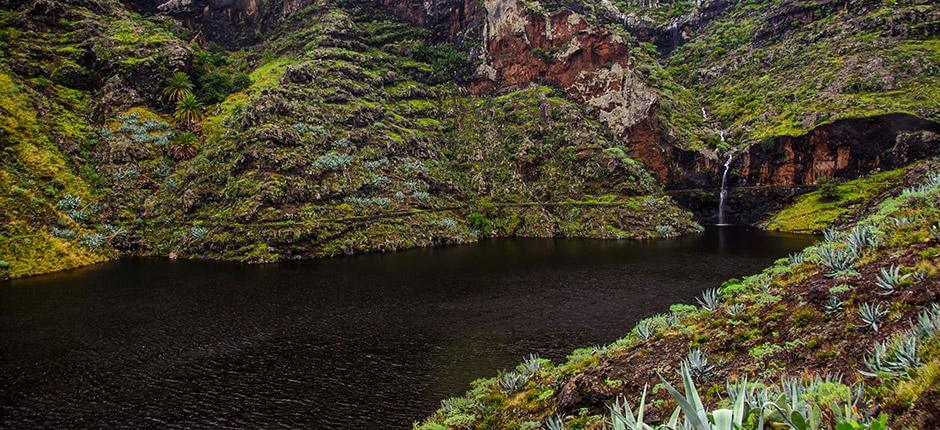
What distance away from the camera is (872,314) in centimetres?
827

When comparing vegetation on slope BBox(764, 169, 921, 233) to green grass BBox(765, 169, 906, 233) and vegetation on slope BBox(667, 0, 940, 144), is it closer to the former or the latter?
green grass BBox(765, 169, 906, 233)

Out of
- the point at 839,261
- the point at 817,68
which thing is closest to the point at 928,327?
the point at 839,261

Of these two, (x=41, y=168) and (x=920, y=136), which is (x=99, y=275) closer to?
(x=41, y=168)

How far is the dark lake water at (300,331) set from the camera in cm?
1975

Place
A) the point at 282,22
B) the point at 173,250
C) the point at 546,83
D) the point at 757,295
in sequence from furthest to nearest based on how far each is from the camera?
1. the point at 282,22
2. the point at 546,83
3. the point at 173,250
4. the point at 757,295

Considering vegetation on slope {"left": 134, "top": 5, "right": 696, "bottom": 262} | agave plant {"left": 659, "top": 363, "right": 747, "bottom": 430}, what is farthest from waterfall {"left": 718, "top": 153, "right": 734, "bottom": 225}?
agave plant {"left": 659, "top": 363, "right": 747, "bottom": 430}

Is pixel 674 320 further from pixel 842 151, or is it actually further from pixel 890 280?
pixel 842 151

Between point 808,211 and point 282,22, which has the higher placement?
point 282,22

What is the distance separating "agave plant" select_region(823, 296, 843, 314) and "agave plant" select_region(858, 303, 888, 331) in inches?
30.0

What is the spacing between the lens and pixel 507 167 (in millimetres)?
89750

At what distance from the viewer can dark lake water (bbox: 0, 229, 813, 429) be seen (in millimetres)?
19750

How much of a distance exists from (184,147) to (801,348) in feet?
283

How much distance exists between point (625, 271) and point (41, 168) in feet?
247

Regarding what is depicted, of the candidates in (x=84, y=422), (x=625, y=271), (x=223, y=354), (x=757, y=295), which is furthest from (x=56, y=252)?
(x=757, y=295)
